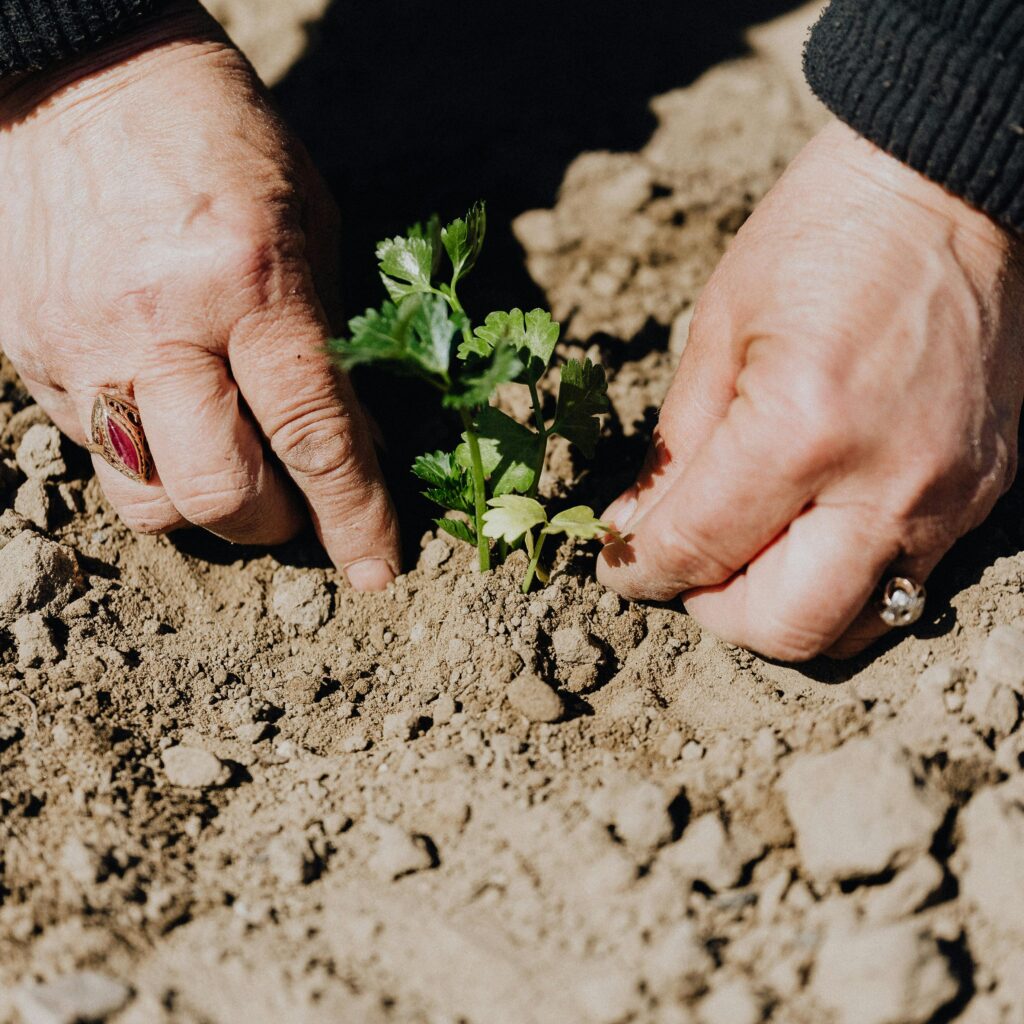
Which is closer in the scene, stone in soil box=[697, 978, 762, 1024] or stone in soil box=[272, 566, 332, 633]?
stone in soil box=[697, 978, 762, 1024]

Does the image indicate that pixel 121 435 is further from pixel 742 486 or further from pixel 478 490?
pixel 742 486

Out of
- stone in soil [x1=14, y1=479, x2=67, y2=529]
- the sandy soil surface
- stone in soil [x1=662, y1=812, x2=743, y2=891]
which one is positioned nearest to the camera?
the sandy soil surface

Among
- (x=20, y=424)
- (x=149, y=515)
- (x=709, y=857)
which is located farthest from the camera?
(x=20, y=424)

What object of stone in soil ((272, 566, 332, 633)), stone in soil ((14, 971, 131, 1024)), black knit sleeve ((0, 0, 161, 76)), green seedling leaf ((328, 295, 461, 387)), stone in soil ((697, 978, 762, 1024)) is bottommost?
stone in soil ((697, 978, 762, 1024))

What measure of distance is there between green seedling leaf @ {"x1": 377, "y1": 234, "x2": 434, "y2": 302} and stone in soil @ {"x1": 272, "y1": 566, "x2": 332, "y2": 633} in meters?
0.98

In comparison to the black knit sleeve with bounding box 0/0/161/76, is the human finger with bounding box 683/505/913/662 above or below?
below

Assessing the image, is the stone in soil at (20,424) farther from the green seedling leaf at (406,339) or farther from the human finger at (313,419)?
the green seedling leaf at (406,339)

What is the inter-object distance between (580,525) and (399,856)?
3.10ft

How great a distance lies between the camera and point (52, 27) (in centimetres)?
275

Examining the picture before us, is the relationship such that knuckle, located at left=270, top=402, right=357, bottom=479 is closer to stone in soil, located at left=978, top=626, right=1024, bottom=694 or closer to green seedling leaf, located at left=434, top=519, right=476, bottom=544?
green seedling leaf, located at left=434, top=519, right=476, bottom=544

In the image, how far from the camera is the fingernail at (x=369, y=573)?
118 inches

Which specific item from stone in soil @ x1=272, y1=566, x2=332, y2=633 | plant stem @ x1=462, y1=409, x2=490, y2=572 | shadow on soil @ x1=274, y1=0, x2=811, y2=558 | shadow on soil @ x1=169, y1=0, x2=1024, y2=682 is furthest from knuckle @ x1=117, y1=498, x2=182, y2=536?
plant stem @ x1=462, y1=409, x2=490, y2=572

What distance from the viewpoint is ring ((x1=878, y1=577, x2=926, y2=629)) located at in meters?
2.45

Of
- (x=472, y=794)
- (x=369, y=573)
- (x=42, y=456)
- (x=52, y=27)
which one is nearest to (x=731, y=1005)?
(x=472, y=794)
